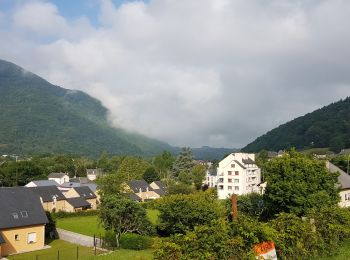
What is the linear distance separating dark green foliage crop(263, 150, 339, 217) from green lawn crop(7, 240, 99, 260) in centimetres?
1655

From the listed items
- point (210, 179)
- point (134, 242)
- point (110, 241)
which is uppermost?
point (210, 179)

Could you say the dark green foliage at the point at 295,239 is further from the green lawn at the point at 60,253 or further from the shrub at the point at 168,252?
the green lawn at the point at 60,253

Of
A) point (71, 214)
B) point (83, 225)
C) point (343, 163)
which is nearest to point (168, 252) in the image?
point (83, 225)

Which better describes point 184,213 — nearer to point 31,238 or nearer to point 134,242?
point 134,242

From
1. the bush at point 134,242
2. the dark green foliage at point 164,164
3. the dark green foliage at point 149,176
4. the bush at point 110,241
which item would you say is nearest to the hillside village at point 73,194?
the bush at point 110,241

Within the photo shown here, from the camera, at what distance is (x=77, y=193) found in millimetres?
73312

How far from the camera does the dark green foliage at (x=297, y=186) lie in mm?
31172

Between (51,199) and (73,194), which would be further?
(73,194)

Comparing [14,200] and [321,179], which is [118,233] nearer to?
[14,200]

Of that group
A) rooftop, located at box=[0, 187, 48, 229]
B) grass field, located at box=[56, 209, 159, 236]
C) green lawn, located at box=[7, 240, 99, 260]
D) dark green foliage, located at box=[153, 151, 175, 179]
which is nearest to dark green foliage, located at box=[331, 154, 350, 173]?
grass field, located at box=[56, 209, 159, 236]

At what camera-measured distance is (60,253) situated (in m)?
32.1

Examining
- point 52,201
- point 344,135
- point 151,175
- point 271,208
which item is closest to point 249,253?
point 271,208

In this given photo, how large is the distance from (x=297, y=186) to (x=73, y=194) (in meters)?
52.3

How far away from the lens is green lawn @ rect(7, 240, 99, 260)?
1196 inches
